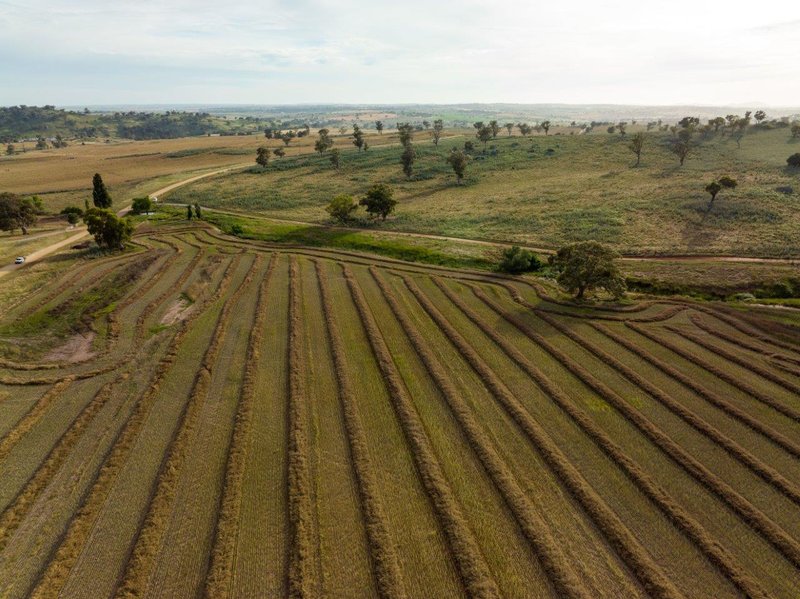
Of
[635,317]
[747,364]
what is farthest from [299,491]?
[635,317]

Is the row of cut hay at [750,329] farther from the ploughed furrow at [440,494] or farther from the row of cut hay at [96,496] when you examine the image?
the row of cut hay at [96,496]

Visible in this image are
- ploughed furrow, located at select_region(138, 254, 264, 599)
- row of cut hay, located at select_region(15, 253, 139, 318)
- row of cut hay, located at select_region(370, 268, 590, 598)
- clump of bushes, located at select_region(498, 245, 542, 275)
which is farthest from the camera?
clump of bushes, located at select_region(498, 245, 542, 275)

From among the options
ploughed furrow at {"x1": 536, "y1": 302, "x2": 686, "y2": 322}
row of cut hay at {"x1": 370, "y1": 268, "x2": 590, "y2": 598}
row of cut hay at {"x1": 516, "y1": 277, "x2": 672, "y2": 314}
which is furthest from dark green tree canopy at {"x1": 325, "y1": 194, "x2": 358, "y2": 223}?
ploughed furrow at {"x1": 536, "y1": 302, "x2": 686, "y2": 322}

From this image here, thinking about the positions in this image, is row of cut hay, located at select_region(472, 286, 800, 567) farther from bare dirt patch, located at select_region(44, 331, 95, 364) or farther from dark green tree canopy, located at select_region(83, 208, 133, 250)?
dark green tree canopy, located at select_region(83, 208, 133, 250)

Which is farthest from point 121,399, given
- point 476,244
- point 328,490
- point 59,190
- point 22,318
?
point 59,190

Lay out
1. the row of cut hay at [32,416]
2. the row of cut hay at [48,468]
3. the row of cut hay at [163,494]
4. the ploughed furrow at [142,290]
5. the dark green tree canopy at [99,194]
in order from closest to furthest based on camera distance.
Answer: the row of cut hay at [163,494] → the row of cut hay at [48,468] → the row of cut hay at [32,416] → the ploughed furrow at [142,290] → the dark green tree canopy at [99,194]

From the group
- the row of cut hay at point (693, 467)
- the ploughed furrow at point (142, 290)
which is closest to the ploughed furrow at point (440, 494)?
the row of cut hay at point (693, 467)
